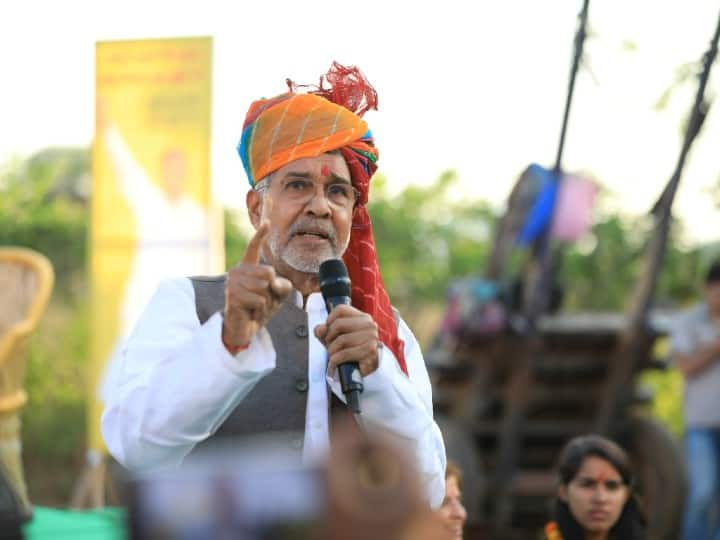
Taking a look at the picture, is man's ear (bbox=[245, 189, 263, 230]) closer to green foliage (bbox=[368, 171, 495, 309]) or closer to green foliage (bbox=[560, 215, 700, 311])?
green foliage (bbox=[560, 215, 700, 311])

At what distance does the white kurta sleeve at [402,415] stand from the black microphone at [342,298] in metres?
0.02

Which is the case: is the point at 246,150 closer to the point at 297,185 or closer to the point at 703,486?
the point at 297,185

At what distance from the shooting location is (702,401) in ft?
18.6

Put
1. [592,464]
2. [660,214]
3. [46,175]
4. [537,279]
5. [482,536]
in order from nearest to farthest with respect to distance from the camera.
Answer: [592,464] → [660,214] → [537,279] → [482,536] → [46,175]

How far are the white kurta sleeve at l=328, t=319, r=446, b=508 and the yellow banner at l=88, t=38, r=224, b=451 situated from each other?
14.3ft

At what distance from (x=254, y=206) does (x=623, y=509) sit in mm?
2059

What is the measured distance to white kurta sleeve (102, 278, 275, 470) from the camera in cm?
180

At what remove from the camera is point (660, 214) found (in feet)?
19.1

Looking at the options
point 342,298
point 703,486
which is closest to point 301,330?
point 342,298

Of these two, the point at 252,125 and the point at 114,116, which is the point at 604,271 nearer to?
the point at 114,116

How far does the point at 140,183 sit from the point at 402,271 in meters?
6.72

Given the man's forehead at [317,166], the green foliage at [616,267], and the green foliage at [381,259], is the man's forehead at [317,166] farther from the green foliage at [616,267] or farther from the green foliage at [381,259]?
the green foliage at [381,259]

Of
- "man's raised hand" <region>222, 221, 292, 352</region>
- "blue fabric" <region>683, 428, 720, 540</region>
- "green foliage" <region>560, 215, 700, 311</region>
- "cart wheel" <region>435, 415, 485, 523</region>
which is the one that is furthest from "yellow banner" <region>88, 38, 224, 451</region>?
"man's raised hand" <region>222, 221, 292, 352</region>

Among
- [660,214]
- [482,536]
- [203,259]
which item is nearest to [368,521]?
[660,214]
